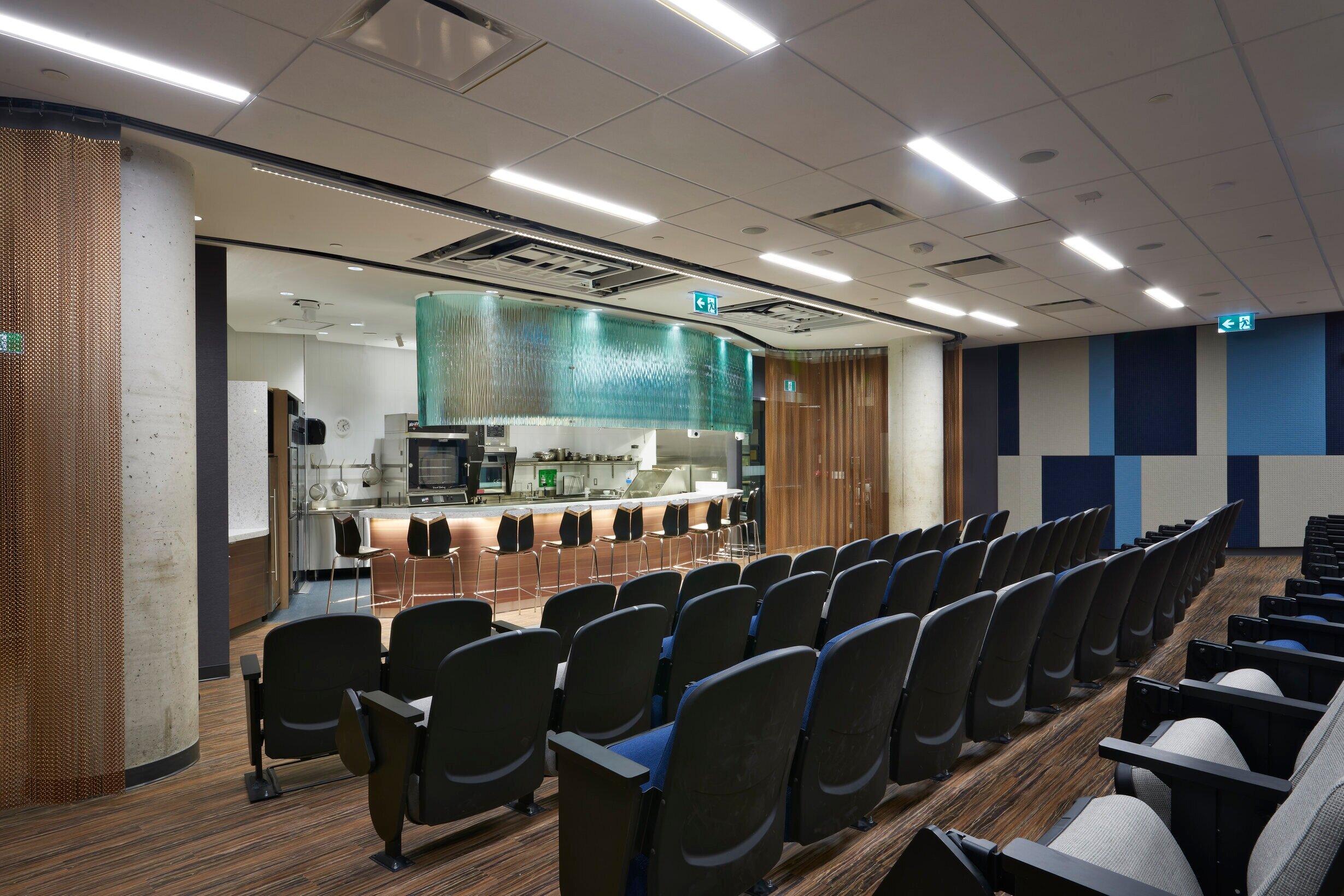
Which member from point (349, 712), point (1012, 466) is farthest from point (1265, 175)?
point (1012, 466)

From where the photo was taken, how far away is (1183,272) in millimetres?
7500

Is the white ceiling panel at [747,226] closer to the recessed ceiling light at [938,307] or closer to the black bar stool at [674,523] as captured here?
the recessed ceiling light at [938,307]

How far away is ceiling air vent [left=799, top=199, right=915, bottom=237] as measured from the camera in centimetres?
544

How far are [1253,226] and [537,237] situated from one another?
5.68 m

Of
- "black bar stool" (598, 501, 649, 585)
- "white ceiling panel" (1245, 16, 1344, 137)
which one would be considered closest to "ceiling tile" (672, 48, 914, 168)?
"white ceiling panel" (1245, 16, 1344, 137)

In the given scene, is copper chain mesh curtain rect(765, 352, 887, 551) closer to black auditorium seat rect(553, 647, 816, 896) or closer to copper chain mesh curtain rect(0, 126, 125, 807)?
copper chain mesh curtain rect(0, 126, 125, 807)

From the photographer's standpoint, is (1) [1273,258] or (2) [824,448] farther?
(2) [824,448]

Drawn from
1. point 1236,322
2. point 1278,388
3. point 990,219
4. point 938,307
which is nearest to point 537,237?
point 990,219

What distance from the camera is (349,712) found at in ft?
8.68

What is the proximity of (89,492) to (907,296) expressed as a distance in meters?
7.68

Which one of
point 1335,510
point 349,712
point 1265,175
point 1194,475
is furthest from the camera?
point 1194,475

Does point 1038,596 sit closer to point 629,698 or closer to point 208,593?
point 629,698

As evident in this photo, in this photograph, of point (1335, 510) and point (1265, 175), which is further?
point (1335, 510)

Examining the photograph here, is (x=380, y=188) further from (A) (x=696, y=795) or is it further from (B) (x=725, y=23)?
(A) (x=696, y=795)
